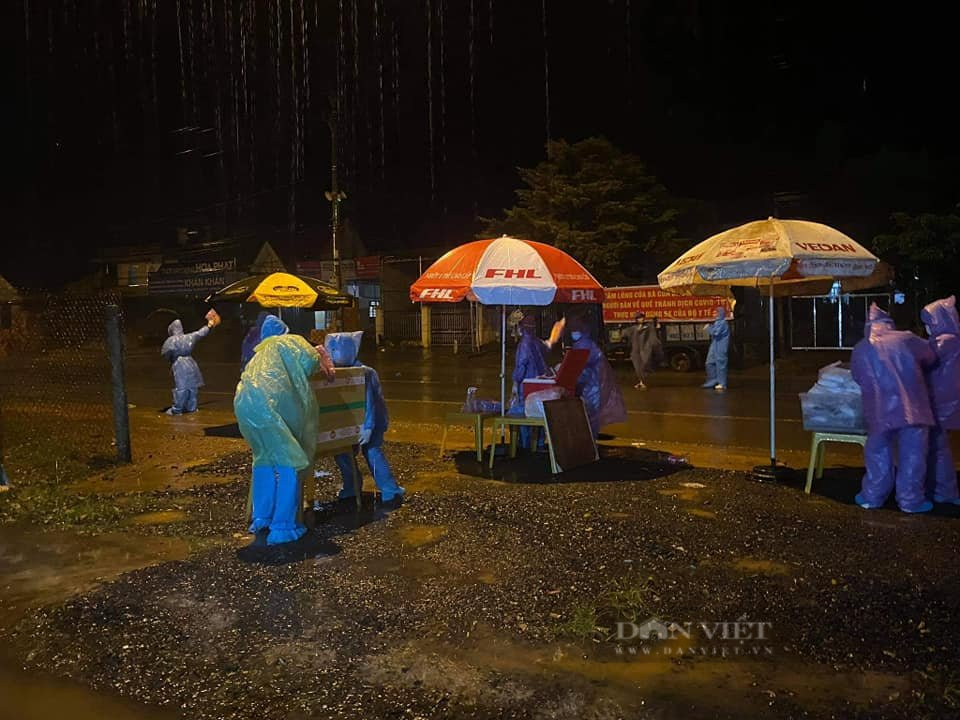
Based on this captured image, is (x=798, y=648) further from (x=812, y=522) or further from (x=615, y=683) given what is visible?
(x=812, y=522)

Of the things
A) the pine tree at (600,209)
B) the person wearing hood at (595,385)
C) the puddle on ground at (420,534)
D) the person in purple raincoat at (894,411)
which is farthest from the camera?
the pine tree at (600,209)

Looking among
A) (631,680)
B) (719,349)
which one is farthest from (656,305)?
(631,680)

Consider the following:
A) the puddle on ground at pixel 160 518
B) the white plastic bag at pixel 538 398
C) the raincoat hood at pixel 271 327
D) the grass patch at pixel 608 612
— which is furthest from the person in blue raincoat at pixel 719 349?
the grass patch at pixel 608 612

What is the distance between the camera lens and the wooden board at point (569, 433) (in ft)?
24.0

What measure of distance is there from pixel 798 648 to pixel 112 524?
5.01 m

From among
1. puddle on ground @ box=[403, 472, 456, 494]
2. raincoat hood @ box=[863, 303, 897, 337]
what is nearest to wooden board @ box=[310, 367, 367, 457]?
puddle on ground @ box=[403, 472, 456, 494]

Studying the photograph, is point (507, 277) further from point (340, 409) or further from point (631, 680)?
point (631, 680)

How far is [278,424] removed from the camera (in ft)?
16.7

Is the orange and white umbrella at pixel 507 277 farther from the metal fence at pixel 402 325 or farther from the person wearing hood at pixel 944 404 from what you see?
A: the metal fence at pixel 402 325

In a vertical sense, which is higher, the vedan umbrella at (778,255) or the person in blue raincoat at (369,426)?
the vedan umbrella at (778,255)

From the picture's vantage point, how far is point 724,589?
14.3ft

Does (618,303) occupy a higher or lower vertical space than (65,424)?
higher

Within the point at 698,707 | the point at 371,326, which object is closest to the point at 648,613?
the point at 698,707

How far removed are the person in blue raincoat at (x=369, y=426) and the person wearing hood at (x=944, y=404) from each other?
4246 millimetres
